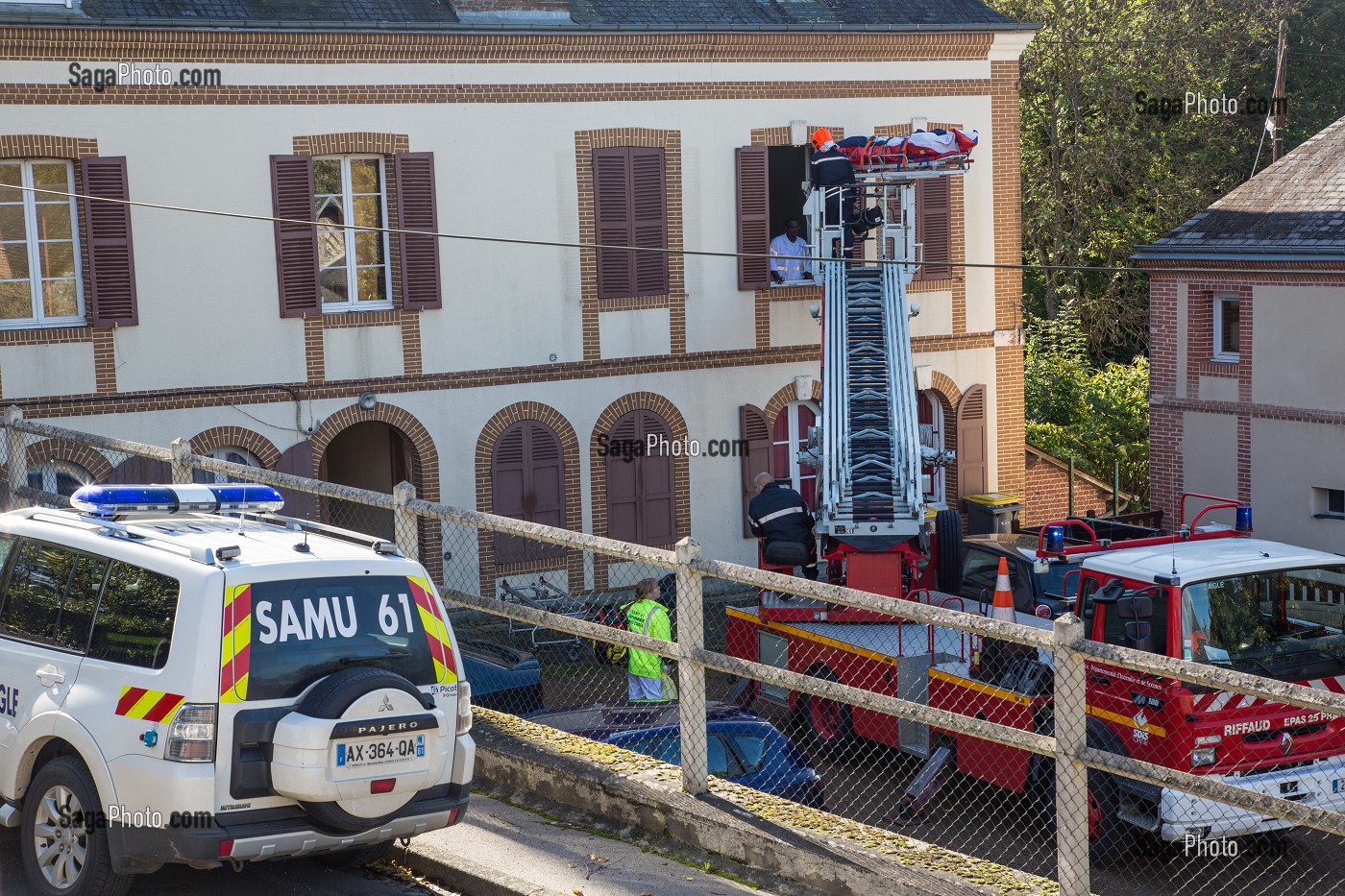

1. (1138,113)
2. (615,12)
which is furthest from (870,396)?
(1138,113)

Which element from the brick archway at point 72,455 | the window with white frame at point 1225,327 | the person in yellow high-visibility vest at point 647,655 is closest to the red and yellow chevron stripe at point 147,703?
the person in yellow high-visibility vest at point 647,655

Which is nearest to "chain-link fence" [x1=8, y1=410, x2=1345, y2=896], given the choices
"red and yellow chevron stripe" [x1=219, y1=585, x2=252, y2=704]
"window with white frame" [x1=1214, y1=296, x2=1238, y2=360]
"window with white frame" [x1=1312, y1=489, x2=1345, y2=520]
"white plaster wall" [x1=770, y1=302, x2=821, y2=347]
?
"red and yellow chevron stripe" [x1=219, y1=585, x2=252, y2=704]

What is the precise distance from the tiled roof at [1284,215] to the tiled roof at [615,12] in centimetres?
457

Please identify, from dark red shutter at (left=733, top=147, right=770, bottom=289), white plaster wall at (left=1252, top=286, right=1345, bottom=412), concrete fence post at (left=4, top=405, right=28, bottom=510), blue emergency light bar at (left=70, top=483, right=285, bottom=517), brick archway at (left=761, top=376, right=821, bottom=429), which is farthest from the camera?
brick archway at (left=761, top=376, right=821, bottom=429)

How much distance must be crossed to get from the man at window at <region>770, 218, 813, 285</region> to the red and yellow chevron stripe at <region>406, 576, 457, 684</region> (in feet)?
56.9

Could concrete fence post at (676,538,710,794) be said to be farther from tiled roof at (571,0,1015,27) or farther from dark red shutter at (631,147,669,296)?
tiled roof at (571,0,1015,27)

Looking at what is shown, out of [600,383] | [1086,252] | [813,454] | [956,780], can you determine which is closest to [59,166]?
[600,383]

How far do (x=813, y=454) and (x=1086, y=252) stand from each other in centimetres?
2514

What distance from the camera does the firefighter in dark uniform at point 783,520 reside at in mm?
17312

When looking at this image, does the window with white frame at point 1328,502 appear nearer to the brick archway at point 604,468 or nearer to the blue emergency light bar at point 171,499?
the brick archway at point 604,468

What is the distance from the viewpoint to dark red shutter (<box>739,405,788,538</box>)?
24859mm

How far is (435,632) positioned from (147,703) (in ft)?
4.54

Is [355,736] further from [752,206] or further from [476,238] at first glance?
[752,206]

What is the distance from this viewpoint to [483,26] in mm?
22000
